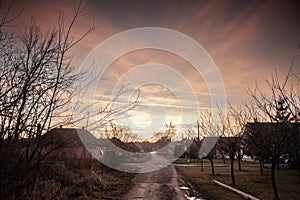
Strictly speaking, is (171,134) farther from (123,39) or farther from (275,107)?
(123,39)

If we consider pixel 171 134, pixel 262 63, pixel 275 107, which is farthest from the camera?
pixel 171 134

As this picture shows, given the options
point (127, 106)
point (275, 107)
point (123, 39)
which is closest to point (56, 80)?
point (127, 106)

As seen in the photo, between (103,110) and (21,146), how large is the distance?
114cm

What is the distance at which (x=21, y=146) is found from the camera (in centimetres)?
328

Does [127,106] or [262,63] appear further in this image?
[262,63]

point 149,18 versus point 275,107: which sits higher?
point 149,18

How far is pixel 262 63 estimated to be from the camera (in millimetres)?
11312

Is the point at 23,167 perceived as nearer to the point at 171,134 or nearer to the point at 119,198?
the point at 119,198

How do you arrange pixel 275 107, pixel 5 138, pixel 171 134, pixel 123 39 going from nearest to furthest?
1. pixel 5 138
2. pixel 123 39
3. pixel 275 107
4. pixel 171 134

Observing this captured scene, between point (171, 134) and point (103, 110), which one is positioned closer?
point (103, 110)

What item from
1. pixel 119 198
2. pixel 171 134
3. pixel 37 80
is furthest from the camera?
pixel 171 134

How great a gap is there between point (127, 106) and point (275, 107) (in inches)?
446

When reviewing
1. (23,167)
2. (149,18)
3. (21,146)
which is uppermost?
(149,18)

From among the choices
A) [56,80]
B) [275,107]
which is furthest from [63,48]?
[275,107]
